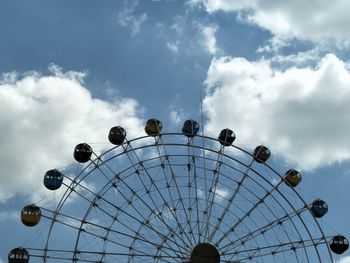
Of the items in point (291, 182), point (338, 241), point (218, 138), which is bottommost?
point (338, 241)

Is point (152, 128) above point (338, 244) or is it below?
above

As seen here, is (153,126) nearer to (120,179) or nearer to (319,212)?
(120,179)

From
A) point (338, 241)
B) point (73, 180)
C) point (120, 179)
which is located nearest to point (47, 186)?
point (73, 180)

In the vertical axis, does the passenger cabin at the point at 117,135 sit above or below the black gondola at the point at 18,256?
above

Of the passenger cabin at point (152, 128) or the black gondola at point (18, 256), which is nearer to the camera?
the black gondola at point (18, 256)

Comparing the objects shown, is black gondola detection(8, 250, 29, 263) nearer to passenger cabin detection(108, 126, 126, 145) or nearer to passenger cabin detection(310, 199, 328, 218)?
passenger cabin detection(108, 126, 126, 145)

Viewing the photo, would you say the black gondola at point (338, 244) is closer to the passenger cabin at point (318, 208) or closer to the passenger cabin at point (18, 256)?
the passenger cabin at point (318, 208)

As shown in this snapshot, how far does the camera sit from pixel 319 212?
3944 cm

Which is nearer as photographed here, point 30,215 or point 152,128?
point 30,215

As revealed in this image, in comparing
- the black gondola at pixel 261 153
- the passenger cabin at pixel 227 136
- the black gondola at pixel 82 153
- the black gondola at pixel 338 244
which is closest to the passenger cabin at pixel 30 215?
the black gondola at pixel 82 153

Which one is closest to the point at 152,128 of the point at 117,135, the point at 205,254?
the point at 117,135

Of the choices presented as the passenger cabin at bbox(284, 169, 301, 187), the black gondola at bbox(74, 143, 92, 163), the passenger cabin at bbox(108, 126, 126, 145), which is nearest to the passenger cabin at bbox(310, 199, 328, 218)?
the passenger cabin at bbox(284, 169, 301, 187)

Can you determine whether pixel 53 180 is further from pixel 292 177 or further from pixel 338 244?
pixel 338 244

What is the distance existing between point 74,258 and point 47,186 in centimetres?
387
